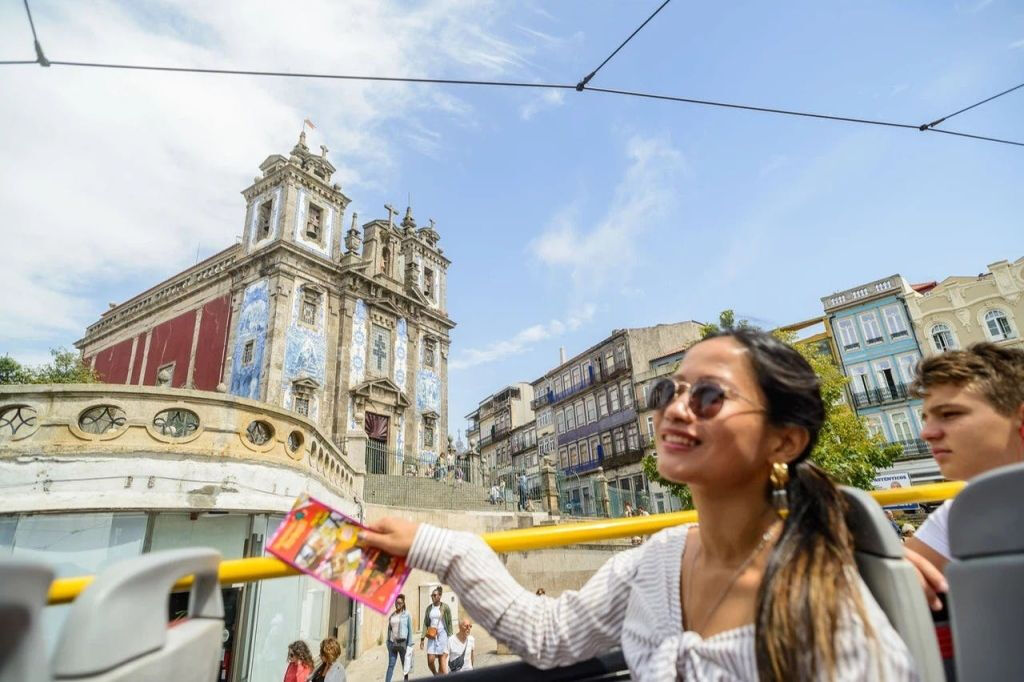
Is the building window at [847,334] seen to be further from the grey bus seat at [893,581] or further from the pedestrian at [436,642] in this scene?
the grey bus seat at [893,581]

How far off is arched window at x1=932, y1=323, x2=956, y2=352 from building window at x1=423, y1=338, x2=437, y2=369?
26311mm

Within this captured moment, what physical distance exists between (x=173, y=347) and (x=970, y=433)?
1233 inches

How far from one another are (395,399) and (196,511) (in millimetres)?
16361

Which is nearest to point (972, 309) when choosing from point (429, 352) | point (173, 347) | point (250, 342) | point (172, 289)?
point (429, 352)

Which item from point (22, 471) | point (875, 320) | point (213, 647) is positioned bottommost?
point (213, 647)

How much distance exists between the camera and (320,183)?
24.8m

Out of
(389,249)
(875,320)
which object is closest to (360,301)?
(389,249)

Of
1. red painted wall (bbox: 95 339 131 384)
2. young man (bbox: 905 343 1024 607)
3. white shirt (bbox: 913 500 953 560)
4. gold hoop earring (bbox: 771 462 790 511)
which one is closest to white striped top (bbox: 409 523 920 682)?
gold hoop earring (bbox: 771 462 790 511)

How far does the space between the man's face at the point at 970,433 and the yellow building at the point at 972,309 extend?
29.4 meters

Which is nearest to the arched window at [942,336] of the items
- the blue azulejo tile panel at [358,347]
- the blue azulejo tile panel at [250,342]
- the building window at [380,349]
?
the building window at [380,349]

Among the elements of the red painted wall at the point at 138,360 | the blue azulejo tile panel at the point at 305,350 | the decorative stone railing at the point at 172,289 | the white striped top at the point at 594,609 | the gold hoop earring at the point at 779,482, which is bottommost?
the white striped top at the point at 594,609

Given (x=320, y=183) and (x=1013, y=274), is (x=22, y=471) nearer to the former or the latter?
(x=320, y=183)

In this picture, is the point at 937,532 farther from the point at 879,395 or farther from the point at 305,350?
the point at 879,395

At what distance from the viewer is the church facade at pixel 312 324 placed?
2147cm
